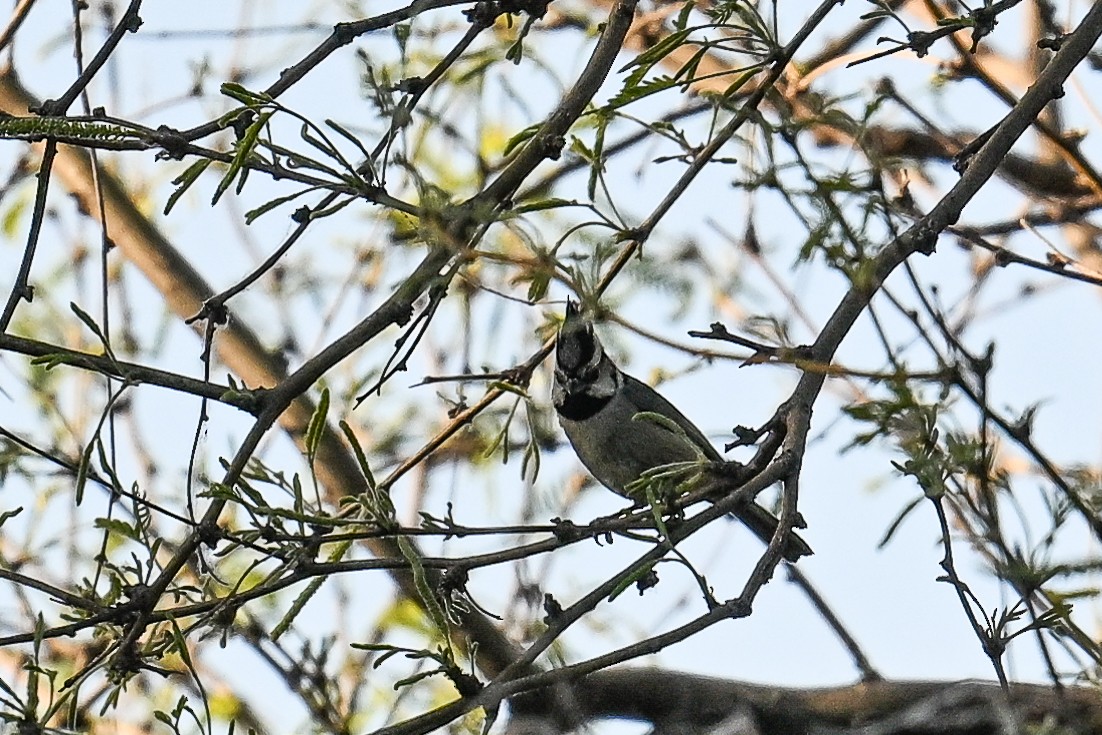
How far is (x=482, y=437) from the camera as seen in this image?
13.0ft

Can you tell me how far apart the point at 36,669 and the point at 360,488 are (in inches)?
73.3

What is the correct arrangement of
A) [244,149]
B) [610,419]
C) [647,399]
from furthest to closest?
[647,399]
[610,419]
[244,149]

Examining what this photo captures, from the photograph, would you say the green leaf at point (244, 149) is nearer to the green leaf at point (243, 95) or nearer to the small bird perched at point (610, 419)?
the green leaf at point (243, 95)

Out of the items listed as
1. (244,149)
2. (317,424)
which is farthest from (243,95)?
(317,424)

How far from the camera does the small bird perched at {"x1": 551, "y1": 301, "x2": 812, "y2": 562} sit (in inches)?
153

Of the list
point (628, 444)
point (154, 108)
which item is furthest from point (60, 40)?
point (628, 444)

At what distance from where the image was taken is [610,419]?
3924 millimetres

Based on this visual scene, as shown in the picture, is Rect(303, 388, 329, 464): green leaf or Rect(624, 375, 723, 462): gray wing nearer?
Rect(303, 388, 329, 464): green leaf

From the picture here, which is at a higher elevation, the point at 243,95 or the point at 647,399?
the point at 647,399

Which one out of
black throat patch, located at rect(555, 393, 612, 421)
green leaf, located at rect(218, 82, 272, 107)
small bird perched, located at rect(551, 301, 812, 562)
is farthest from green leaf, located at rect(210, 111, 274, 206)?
black throat patch, located at rect(555, 393, 612, 421)

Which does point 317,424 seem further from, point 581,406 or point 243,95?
point 581,406

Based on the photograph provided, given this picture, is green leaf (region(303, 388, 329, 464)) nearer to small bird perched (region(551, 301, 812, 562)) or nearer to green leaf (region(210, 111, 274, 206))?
green leaf (region(210, 111, 274, 206))

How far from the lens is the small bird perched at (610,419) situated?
3.88 meters

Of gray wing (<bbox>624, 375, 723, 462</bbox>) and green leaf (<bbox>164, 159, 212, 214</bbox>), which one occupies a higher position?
gray wing (<bbox>624, 375, 723, 462</bbox>)
